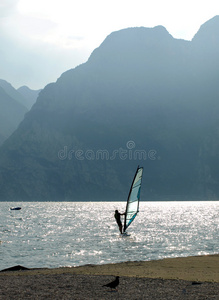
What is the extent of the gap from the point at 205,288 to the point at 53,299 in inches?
240

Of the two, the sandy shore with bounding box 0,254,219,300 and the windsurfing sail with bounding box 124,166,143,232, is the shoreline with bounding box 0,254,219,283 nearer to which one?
the sandy shore with bounding box 0,254,219,300

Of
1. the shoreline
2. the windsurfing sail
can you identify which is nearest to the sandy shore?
the shoreline

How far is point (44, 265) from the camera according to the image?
112 ft

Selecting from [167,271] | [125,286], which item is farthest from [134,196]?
[125,286]

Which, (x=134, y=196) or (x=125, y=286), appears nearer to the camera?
(x=125, y=286)

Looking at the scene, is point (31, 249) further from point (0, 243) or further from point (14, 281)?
point (14, 281)

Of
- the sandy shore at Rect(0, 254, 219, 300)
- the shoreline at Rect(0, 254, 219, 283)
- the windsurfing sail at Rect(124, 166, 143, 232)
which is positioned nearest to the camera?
the sandy shore at Rect(0, 254, 219, 300)

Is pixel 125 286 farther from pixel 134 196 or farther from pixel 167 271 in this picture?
pixel 134 196

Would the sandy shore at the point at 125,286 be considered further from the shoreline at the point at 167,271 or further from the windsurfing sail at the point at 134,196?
the windsurfing sail at the point at 134,196

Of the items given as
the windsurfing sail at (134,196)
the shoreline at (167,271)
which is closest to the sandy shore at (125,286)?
the shoreline at (167,271)

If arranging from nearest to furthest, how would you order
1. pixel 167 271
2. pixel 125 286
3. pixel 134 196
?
pixel 125 286 → pixel 167 271 → pixel 134 196

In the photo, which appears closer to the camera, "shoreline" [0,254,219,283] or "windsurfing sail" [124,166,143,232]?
"shoreline" [0,254,219,283]

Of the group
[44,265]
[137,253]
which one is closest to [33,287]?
[44,265]

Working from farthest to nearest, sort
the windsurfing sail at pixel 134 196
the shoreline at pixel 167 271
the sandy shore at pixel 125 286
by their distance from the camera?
the windsurfing sail at pixel 134 196, the shoreline at pixel 167 271, the sandy shore at pixel 125 286
